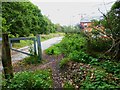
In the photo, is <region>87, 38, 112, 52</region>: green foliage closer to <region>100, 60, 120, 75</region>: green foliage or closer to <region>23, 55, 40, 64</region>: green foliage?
<region>100, 60, 120, 75</region>: green foliage

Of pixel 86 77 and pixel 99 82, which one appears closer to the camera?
pixel 99 82

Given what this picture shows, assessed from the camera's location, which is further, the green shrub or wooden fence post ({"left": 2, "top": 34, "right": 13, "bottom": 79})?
the green shrub

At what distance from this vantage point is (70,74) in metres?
4.25

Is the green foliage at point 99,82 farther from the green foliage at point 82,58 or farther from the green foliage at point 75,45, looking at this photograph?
the green foliage at point 75,45

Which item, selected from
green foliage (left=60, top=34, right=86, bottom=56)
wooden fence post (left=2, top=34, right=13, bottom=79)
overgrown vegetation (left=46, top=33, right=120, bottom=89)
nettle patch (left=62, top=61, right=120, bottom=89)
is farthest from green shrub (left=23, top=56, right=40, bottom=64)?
wooden fence post (left=2, top=34, right=13, bottom=79)

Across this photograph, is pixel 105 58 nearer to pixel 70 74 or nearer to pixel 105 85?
pixel 70 74

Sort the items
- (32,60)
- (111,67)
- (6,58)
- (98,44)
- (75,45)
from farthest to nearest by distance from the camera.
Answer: (75,45), (32,60), (98,44), (111,67), (6,58)

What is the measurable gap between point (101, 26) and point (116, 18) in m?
0.49

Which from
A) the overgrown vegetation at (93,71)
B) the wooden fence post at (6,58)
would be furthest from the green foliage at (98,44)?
the wooden fence post at (6,58)

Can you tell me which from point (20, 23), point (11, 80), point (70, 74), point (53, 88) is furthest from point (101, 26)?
point (20, 23)

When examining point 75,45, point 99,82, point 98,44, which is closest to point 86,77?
point 99,82

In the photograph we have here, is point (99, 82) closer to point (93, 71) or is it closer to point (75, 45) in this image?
point (93, 71)

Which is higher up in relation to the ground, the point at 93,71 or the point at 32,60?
the point at 93,71

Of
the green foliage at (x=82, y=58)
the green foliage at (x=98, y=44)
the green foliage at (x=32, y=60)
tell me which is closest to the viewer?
the green foliage at (x=82, y=58)
